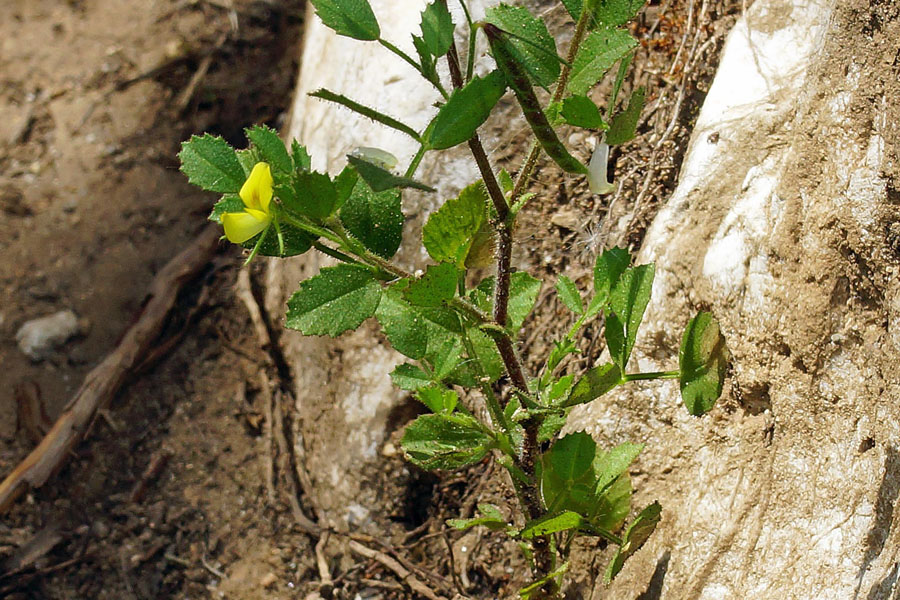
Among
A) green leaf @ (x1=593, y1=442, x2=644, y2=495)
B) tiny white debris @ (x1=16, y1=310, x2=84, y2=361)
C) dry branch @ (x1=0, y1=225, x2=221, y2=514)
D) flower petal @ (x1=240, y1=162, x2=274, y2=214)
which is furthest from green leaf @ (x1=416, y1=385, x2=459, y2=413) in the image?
tiny white debris @ (x1=16, y1=310, x2=84, y2=361)

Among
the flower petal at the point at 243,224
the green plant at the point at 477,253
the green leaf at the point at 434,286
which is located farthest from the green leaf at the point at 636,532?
the flower petal at the point at 243,224

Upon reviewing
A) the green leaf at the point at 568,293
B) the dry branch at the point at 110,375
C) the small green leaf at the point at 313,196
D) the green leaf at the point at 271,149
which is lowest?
the dry branch at the point at 110,375

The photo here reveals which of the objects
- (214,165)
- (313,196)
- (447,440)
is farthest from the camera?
(447,440)

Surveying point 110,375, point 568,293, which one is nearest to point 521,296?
point 568,293

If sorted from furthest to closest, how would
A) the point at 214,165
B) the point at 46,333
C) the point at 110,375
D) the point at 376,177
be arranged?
the point at 46,333 < the point at 110,375 < the point at 214,165 < the point at 376,177

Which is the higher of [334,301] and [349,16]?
[349,16]

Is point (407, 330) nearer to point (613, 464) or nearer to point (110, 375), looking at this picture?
point (613, 464)

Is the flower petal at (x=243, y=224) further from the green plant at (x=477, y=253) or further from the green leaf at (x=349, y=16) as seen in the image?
the green leaf at (x=349, y=16)
